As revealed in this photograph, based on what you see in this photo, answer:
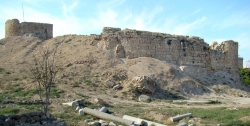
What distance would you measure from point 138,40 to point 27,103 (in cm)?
1088

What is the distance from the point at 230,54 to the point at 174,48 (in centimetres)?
513

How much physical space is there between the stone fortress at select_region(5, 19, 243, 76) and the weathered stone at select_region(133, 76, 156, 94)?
161 inches

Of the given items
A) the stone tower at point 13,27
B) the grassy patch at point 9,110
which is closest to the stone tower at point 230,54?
the grassy patch at point 9,110

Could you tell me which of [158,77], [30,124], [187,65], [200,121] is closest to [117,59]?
[158,77]

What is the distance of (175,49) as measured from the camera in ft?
76.8

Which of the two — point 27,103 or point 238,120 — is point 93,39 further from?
point 238,120

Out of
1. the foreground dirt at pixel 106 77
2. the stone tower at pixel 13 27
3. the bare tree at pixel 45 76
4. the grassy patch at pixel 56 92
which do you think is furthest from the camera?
the stone tower at pixel 13 27

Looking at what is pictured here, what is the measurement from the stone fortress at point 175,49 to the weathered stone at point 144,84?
4.10m

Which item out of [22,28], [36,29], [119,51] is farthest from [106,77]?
[22,28]

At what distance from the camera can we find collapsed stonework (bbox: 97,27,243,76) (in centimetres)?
2238

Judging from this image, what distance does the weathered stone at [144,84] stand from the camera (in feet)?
59.2

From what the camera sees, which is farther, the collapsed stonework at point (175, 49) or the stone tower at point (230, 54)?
the stone tower at point (230, 54)

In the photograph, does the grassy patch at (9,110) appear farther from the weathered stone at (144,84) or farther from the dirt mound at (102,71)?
the weathered stone at (144,84)

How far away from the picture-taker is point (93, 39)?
23344 mm
